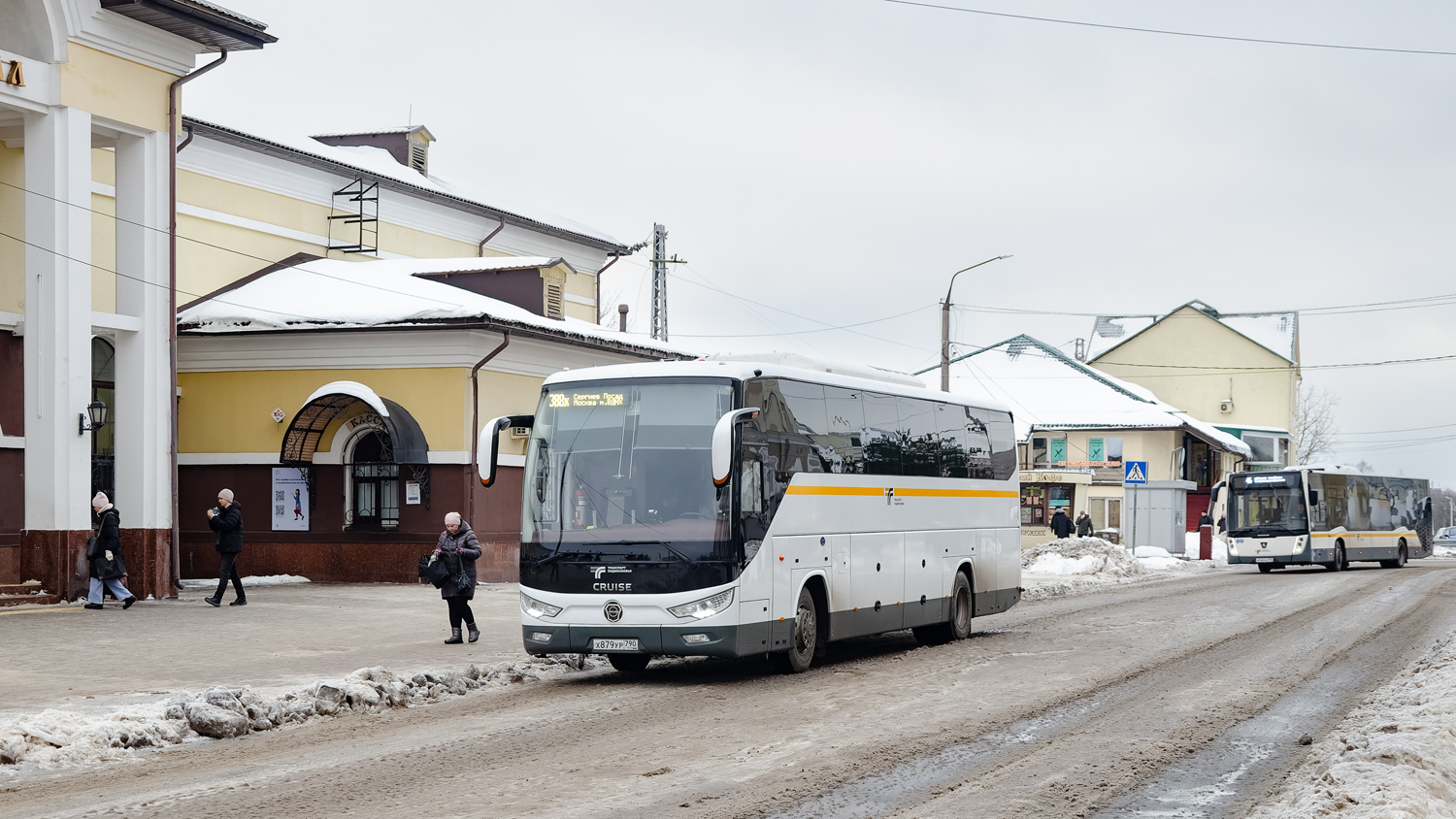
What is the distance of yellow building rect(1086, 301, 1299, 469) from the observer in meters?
80.2

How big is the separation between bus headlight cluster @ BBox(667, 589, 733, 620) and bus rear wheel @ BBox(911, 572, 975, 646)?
17.5 feet

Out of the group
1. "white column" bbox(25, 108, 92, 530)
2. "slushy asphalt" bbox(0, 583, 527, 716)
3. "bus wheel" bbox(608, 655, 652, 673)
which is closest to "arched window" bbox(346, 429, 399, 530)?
"slushy asphalt" bbox(0, 583, 527, 716)

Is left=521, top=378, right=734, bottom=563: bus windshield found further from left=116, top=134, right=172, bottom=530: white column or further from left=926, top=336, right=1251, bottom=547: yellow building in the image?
left=926, top=336, right=1251, bottom=547: yellow building

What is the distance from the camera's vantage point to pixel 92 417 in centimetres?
2300

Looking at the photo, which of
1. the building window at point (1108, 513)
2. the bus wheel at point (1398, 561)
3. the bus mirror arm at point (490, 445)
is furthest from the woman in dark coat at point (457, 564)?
the building window at point (1108, 513)

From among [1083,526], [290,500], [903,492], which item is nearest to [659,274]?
[1083,526]

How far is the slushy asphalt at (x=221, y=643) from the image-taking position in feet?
44.1

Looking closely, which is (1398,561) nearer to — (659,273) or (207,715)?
(659,273)

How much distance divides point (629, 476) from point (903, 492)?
4378 mm

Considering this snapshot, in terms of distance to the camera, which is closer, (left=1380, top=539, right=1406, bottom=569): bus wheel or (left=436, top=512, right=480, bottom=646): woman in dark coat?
(left=436, top=512, right=480, bottom=646): woman in dark coat

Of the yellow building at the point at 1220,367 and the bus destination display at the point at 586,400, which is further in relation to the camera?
the yellow building at the point at 1220,367

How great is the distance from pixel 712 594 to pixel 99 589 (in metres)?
12.3

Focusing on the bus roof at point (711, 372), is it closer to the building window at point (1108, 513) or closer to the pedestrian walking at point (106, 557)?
the pedestrian walking at point (106, 557)

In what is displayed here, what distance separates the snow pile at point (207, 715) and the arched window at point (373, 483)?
570 inches
